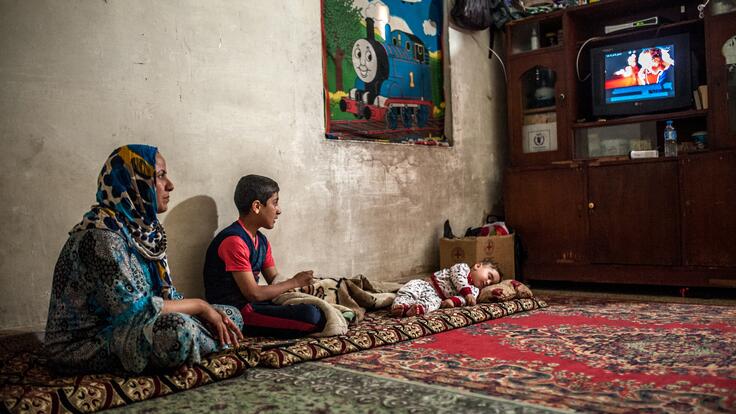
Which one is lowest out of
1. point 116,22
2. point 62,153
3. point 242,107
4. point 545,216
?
point 545,216

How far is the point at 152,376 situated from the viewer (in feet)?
7.22

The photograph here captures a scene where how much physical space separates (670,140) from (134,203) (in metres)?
4.09

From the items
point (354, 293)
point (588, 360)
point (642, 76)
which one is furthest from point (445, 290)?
point (642, 76)

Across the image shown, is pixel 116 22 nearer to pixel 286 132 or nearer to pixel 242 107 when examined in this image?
pixel 242 107

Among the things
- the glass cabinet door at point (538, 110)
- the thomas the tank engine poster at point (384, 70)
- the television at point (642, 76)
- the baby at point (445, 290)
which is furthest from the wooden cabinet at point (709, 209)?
the thomas the tank engine poster at point (384, 70)

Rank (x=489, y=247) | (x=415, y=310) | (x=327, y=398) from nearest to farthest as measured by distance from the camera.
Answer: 1. (x=327, y=398)
2. (x=415, y=310)
3. (x=489, y=247)

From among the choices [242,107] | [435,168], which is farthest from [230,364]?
[435,168]

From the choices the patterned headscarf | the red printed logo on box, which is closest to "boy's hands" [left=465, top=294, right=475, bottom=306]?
the red printed logo on box

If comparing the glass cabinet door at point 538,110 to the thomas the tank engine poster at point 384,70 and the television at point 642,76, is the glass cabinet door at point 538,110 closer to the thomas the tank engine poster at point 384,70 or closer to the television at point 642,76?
the television at point 642,76

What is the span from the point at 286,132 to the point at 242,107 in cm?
37

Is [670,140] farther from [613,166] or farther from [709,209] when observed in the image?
[709,209]

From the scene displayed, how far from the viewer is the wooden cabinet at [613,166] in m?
4.50

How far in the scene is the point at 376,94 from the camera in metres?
4.71

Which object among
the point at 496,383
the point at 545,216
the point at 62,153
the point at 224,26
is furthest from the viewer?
the point at 545,216
